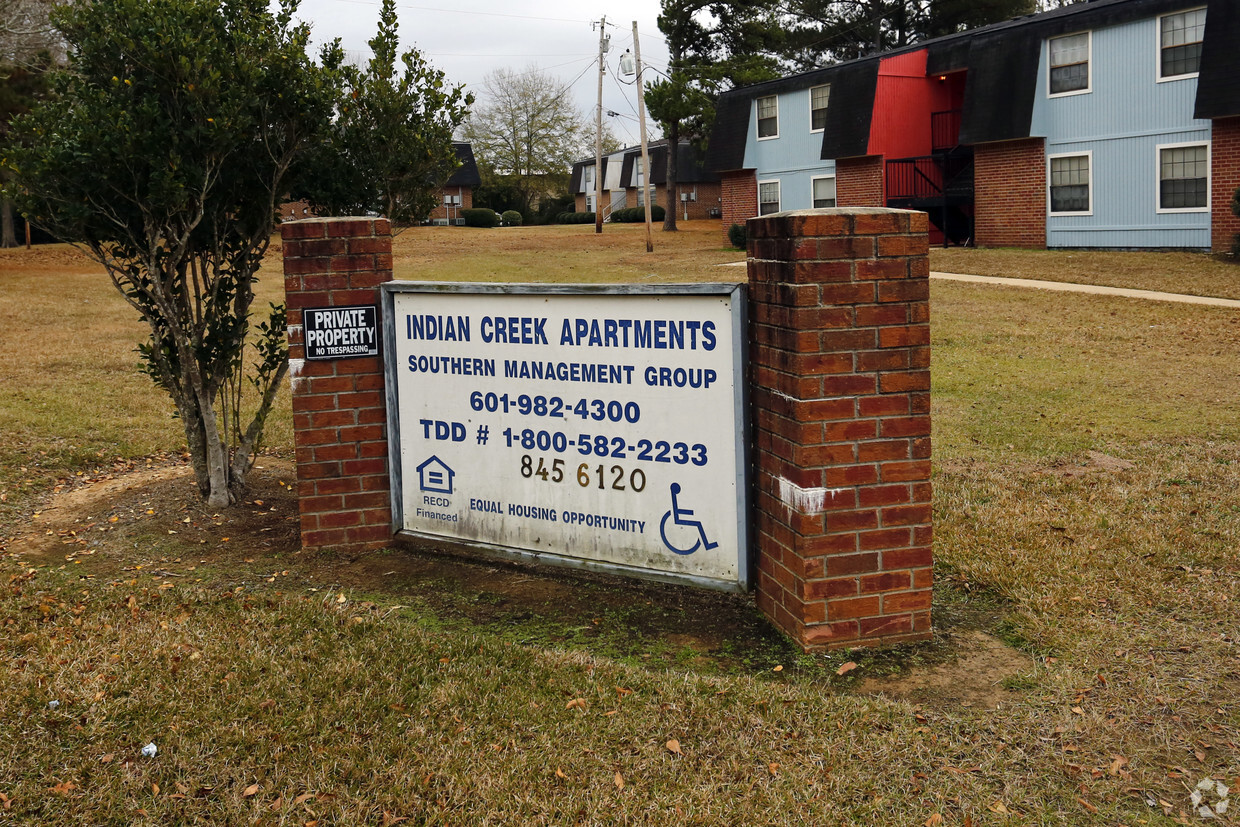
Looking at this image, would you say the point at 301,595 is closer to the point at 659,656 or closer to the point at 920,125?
the point at 659,656

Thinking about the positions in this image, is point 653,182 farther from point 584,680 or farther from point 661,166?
point 584,680

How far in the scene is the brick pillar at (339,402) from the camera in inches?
233

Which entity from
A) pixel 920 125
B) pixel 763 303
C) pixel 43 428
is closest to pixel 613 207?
pixel 920 125

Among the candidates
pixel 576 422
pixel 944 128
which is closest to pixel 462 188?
pixel 944 128

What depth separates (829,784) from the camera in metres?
3.60

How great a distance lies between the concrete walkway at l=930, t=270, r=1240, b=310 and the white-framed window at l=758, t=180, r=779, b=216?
1462 cm

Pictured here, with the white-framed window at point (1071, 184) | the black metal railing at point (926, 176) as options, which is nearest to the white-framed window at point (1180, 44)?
the white-framed window at point (1071, 184)

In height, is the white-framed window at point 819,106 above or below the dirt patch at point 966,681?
above

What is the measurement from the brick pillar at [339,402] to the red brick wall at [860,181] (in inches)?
1097

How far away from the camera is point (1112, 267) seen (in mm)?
22219

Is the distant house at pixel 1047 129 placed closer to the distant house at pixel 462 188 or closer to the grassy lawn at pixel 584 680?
the grassy lawn at pixel 584 680

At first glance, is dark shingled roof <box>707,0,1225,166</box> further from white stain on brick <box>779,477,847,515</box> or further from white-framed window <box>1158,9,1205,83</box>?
white stain on brick <box>779,477,847,515</box>

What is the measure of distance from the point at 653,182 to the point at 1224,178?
50034mm

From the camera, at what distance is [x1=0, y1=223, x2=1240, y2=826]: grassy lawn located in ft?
11.6
